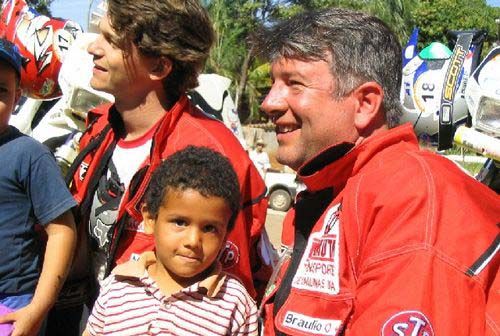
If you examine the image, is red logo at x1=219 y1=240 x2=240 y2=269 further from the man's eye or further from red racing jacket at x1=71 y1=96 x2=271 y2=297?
the man's eye

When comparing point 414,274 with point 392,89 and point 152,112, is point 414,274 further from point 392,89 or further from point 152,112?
point 152,112

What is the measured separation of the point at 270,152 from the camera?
80.8 feet

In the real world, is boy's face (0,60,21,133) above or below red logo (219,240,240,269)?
above

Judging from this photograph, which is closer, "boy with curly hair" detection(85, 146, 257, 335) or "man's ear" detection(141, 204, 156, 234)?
"boy with curly hair" detection(85, 146, 257, 335)

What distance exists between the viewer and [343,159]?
1.92 m

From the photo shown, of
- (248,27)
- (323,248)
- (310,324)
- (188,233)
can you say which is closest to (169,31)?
(188,233)

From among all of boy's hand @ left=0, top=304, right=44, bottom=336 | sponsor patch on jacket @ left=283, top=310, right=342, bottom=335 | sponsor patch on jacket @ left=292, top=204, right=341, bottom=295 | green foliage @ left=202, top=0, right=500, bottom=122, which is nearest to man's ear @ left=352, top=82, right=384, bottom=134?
sponsor patch on jacket @ left=292, top=204, right=341, bottom=295

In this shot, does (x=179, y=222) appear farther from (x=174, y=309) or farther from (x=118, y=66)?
(x=118, y=66)

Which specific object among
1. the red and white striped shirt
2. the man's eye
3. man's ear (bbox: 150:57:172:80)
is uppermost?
the man's eye

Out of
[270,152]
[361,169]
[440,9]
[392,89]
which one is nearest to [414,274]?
[361,169]

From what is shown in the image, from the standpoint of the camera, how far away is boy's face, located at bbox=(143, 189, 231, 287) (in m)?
2.26

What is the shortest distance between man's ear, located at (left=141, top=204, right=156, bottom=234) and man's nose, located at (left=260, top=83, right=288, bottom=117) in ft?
1.92

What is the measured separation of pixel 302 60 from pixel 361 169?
388 mm

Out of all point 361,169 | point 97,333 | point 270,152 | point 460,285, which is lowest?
point 270,152
